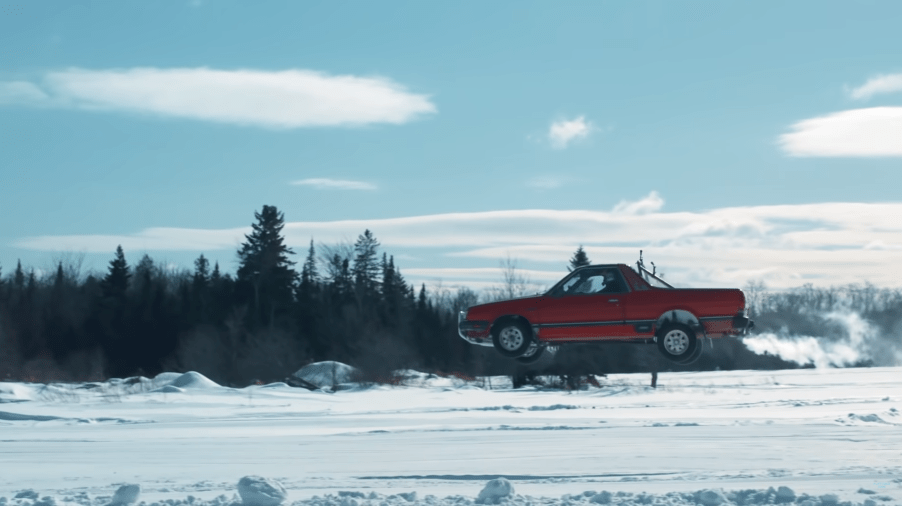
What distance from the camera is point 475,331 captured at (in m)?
5.18

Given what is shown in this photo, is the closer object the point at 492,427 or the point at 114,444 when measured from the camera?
the point at 114,444

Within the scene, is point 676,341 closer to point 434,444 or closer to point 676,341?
point 676,341

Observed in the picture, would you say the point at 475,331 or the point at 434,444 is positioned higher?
the point at 475,331

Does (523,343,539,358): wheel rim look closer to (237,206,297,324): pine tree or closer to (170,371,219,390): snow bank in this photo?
(237,206,297,324): pine tree

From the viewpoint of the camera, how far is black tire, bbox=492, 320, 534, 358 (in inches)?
181

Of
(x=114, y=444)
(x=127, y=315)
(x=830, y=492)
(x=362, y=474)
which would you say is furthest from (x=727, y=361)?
(x=127, y=315)

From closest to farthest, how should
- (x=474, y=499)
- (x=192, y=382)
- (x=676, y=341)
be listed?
(x=676, y=341) → (x=474, y=499) → (x=192, y=382)

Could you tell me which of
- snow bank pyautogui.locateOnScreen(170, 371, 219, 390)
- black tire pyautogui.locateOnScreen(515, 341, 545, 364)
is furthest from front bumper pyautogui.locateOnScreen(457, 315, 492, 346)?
snow bank pyautogui.locateOnScreen(170, 371, 219, 390)

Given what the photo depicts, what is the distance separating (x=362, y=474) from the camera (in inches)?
1629

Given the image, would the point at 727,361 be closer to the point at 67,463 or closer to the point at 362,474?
the point at 362,474

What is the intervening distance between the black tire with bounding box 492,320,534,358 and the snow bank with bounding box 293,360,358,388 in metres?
72.6

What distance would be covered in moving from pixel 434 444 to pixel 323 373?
26.1 metres

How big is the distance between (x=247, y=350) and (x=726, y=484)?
56253 mm

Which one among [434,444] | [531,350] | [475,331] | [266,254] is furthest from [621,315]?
[434,444]
